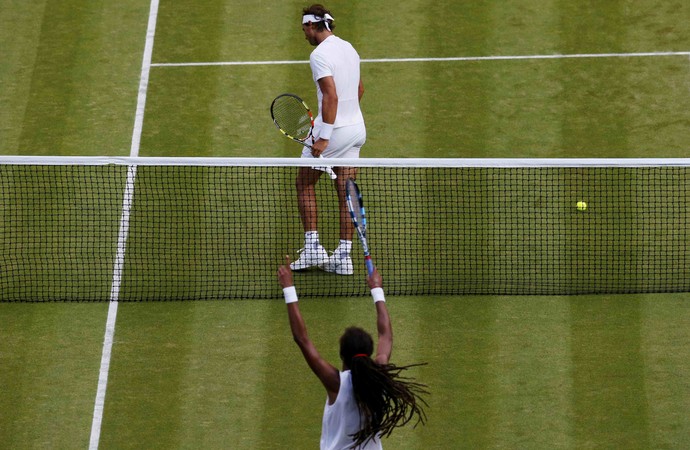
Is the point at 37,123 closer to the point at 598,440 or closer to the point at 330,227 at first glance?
the point at 330,227

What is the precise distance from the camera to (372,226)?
12.8m

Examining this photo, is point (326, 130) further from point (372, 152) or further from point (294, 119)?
point (372, 152)

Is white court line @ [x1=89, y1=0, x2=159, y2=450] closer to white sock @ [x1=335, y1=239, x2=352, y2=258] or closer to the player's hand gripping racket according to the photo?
the player's hand gripping racket

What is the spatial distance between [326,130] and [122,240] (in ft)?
8.22

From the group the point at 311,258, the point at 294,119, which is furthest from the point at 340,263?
the point at 294,119

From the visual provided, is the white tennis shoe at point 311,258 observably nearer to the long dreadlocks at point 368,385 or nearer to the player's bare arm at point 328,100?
the player's bare arm at point 328,100

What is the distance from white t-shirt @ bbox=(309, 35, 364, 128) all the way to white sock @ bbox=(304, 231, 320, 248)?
1.08 m

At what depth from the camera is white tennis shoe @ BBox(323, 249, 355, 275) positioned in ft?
40.5

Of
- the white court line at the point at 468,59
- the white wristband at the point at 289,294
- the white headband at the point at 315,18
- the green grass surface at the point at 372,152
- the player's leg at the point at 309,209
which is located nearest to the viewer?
the white wristband at the point at 289,294

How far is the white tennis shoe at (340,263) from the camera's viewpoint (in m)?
12.4

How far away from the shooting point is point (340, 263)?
1237 cm

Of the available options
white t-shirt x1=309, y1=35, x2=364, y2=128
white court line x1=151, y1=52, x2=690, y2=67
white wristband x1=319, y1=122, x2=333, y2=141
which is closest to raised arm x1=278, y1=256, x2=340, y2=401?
white wristband x1=319, y1=122, x2=333, y2=141

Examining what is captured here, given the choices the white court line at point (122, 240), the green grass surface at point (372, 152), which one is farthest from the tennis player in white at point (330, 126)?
the white court line at point (122, 240)

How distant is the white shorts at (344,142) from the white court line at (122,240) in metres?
2.12
